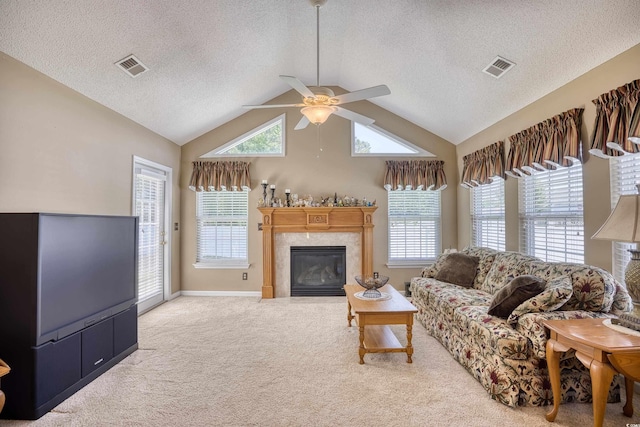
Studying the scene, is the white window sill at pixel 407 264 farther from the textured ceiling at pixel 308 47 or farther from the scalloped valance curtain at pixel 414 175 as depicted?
the textured ceiling at pixel 308 47

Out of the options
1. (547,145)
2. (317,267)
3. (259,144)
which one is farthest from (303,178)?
(547,145)

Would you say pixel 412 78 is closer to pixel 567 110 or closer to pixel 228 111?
pixel 567 110

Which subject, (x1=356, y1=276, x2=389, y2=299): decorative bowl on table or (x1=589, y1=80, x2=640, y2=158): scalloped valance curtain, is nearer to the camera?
(x1=589, y1=80, x2=640, y2=158): scalloped valance curtain

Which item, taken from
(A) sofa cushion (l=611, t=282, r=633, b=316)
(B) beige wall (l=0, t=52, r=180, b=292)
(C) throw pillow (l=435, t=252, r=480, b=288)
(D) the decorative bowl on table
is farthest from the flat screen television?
(A) sofa cushion (l=611, t=282, r=633, b=316)

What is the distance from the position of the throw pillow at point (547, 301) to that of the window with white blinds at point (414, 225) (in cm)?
312

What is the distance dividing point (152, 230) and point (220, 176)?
1.37m

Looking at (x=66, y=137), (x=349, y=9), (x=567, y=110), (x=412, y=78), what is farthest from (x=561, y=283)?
(x=66, y=137)

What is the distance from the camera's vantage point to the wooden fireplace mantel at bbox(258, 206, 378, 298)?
5.25 m

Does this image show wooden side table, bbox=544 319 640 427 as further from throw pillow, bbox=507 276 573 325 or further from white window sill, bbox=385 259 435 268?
white window sill, bbox=385 259 435 268

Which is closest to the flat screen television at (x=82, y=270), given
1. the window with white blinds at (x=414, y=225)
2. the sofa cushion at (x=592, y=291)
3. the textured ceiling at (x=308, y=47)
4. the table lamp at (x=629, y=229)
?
the textured ceiling at (x=308, y=47)

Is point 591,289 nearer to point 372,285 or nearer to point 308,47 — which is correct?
point 372,285

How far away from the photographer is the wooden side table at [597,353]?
1677mm

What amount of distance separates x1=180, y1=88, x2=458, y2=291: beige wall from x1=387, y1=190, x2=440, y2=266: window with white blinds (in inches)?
5.6

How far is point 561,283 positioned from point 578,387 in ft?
2.40
